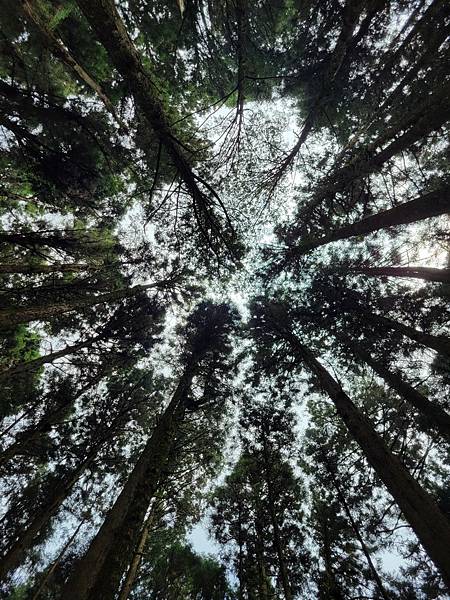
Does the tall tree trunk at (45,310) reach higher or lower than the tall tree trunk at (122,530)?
higher

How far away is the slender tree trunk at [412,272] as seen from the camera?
6.39m

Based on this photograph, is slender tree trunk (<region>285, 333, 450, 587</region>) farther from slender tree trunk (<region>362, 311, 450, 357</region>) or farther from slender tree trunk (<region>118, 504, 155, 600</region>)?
slender tree trunk (<region>118, 504, 155, 600</region>)

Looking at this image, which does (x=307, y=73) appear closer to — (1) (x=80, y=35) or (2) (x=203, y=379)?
(1) (x=80, y=35)

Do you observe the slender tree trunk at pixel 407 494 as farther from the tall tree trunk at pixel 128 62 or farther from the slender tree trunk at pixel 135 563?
the slender tree trunk at pixel 135 563

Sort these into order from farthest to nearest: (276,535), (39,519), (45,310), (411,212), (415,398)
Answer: (276,535) → (39,519) → (415,398) → (45,310) → (411,212)

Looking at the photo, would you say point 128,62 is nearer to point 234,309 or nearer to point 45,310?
point 45,310

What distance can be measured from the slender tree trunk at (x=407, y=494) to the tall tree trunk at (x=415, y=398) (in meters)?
1.76

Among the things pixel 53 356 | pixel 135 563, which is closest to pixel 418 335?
pixel 53 356

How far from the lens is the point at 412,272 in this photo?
736 centimetres

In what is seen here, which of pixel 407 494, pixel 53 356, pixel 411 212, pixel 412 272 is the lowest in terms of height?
pixel 407 494

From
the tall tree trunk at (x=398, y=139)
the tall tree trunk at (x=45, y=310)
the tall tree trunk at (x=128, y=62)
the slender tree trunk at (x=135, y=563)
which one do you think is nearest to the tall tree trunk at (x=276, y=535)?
the slender tree trunk at (x=135, y=563)

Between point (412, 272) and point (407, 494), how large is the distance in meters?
5.75

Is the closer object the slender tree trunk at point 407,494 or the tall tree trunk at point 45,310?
the slender tree trunk at point 407,494

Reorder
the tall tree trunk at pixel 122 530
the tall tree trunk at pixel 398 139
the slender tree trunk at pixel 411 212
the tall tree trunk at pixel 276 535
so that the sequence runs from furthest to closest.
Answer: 1. the tall tree trunk at pixel 276 535
2. the tall tree trunk at pixel 398 139
3. the tall tree trunk at pixel 122 530
4. the slender tree trunk at pixel 411 212
